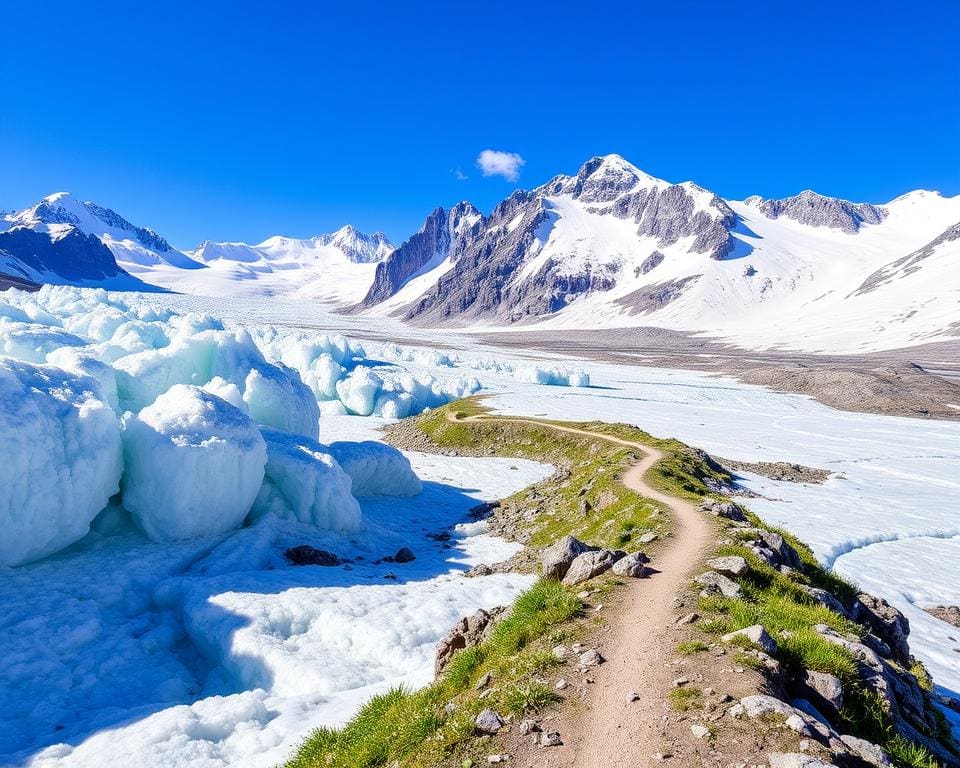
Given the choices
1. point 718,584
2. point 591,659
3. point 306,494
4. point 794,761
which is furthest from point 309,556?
point 794,761

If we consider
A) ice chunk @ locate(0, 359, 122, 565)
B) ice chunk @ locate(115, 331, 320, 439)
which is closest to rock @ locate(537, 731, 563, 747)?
ice chunk @ locate(0, 359, 122, 565)

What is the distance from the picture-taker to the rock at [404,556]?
27688 millimetres

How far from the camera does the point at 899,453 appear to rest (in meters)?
62.5

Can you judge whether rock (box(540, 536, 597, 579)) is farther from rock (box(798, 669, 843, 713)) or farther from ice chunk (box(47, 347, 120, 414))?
ice chunk (box(47, 347, 120, 414))

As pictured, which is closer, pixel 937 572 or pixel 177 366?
pixel 937 572

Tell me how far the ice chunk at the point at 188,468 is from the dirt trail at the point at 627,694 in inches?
783

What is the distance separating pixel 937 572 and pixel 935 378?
121906 millimetres

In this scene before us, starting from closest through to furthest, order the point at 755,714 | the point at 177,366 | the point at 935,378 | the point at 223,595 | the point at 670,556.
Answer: the point at 755,714
the point at 670,556
the point at 223,595
the point at 177,366
the point at 935,378

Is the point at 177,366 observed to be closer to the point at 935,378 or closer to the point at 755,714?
the point at 755,714

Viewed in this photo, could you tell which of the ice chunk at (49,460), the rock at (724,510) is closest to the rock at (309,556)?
the ice chunk at (49,460)

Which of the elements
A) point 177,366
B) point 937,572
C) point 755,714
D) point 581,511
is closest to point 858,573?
point 937,572

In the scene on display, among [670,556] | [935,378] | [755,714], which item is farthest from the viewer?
[935,378]

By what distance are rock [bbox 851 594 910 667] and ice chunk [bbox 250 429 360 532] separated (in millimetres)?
22996

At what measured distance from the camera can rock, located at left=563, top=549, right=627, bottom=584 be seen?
43.4 feet
